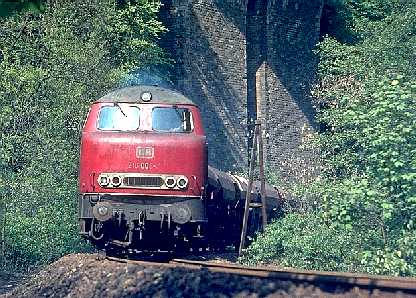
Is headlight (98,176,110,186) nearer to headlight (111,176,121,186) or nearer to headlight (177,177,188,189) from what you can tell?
headlight (111,176,121,186)

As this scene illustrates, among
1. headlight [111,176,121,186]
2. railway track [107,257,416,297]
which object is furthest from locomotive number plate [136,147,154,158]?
railway track [107,257,416,297]

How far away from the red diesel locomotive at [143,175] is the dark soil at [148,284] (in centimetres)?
124

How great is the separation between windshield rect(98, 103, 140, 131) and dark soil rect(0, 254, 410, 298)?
2468 mm

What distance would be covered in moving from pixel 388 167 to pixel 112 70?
8142 millimetres

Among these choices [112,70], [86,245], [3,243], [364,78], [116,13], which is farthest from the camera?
[364,78]

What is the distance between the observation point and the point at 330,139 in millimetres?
22000

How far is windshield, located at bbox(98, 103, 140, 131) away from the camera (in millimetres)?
12820

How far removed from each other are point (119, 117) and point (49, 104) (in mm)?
4809

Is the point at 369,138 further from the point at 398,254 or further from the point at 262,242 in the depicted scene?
the point at 262,242

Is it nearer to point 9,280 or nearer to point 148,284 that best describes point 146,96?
point 9,280

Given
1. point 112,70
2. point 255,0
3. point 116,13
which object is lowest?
point 112,70

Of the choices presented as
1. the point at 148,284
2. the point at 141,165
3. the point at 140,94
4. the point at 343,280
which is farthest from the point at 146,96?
the point at 343,280

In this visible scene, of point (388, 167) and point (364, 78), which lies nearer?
point (388, 167)

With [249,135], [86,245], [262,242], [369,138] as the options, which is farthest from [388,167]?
[249,135]
